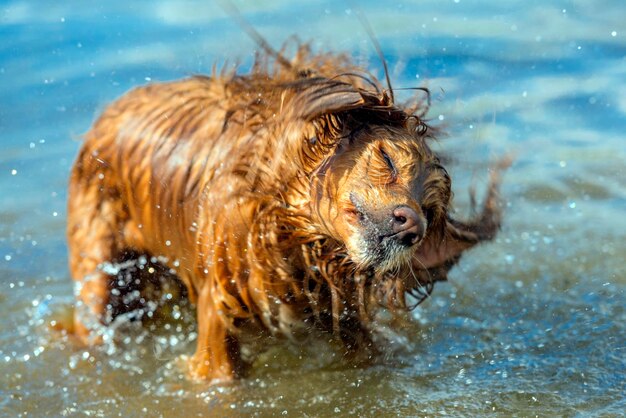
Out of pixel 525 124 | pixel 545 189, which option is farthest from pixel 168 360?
pixel 525 124

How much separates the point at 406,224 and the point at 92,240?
2462 millimetres

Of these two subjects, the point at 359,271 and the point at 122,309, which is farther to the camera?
the point at 122,309

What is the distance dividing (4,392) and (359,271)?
2.26m

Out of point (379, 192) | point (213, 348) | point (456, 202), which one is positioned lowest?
point (213, 348)

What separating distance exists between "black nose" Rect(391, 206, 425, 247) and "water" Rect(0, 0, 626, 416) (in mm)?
917

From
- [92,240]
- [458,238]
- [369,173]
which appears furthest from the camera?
[92,240]

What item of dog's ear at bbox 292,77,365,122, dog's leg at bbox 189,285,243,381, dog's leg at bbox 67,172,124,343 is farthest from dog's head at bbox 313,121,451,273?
dog's leg at bbox 67,172,124,343

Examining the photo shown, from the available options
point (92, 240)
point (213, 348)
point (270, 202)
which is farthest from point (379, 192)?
point (92, 240)

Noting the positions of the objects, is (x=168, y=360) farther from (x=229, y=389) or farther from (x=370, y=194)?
(x=370, y=194)

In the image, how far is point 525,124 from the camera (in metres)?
9.12

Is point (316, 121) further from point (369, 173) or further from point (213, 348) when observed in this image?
point (213, 348)

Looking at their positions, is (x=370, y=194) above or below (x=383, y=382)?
above

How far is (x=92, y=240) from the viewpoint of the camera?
227 inches

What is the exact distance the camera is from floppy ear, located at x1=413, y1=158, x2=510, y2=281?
194 inches
